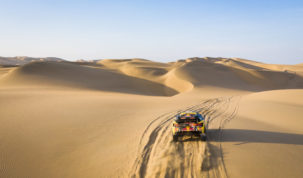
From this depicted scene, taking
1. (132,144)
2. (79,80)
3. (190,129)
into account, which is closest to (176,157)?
(190,129)

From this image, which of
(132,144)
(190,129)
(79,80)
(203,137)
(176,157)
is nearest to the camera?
(176,157)

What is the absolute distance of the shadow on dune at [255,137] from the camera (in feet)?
29.5

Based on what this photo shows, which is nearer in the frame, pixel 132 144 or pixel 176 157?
pixel 176 157

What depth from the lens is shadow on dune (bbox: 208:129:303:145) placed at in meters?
8.99

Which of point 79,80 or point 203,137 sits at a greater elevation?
point 79,80

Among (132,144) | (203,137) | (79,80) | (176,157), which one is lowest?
(132,144)

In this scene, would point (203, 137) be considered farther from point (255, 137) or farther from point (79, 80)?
point (79, 80)

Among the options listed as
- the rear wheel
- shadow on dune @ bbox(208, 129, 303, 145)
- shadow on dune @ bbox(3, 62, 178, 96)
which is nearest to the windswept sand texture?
shadow on dune @ bbox(208, 129, 303, 145)

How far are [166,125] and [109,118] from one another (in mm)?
3600

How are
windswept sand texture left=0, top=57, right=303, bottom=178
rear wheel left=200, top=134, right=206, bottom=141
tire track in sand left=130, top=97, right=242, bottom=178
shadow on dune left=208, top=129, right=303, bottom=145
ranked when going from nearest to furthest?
1. tire track in sand left=130, top=97, right=242, bottom=178
2. windswept sand texture left=0, top=57, right=303, bottom=178
3. rear wheel left=200, top=134, right=206, bottom=141
4. shadow on dune left=208, top=129, right=303, bottom=145

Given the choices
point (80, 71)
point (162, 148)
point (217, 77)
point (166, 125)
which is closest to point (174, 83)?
point (217, 77)

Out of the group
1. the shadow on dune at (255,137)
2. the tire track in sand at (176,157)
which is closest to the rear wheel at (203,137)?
the tire track in sand at (176,157)

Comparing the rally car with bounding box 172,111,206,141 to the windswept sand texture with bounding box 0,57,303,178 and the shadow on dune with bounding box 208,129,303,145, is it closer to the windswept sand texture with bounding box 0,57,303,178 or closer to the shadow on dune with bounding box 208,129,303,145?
the windswept sand texture with bounding box 0,57,303,178

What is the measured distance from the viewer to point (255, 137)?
30.8 feet
